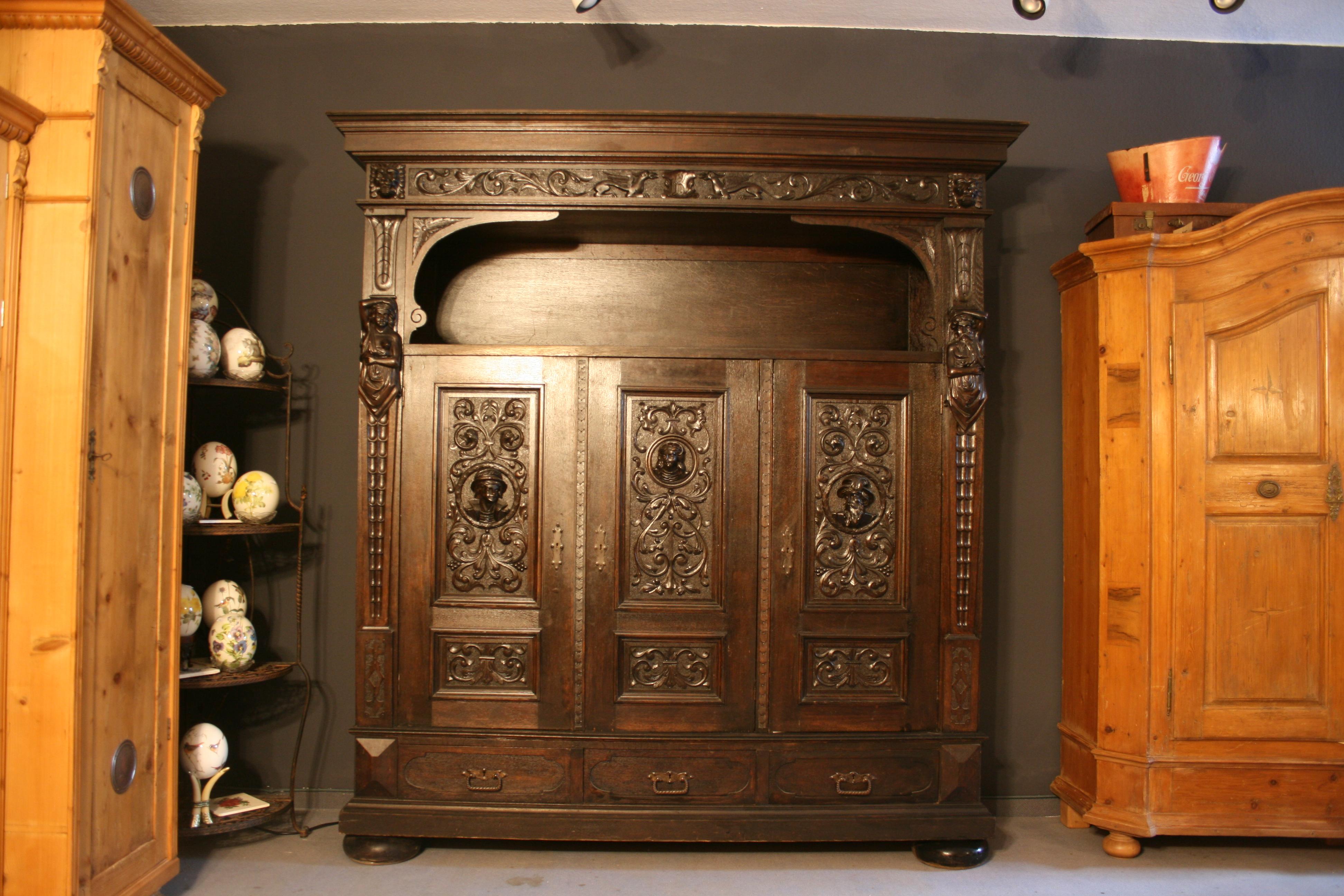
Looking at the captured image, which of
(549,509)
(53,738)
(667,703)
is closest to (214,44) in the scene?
(549,509)

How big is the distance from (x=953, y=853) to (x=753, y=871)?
2.13 feet

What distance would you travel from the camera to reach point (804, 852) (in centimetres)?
285

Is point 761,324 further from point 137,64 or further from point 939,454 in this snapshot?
point 137,64

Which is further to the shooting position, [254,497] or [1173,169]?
[1173,169]

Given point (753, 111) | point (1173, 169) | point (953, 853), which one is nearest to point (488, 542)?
point (953, 853)

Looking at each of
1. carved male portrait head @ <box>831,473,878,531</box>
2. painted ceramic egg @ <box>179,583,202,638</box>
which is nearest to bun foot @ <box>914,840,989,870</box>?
carved male portrait head @ <box>831,473,878,531</box>

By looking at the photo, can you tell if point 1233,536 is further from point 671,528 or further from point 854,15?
point 854,15

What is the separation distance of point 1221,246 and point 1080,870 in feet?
6.81

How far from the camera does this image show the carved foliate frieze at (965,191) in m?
2.80

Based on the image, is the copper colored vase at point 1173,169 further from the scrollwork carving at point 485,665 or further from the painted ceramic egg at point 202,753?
the painted ceramic egg at point 202,753

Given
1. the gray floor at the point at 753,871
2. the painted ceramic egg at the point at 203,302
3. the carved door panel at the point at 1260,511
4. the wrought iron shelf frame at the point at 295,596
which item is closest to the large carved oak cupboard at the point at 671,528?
the gray floor at the point at 753,871

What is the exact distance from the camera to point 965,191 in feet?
9.18

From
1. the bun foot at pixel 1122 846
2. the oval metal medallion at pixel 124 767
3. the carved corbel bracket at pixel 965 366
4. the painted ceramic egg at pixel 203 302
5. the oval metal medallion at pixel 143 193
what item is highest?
the oval metal medallion at pixel 143 193

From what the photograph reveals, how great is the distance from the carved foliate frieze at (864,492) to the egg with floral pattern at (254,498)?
184cm
